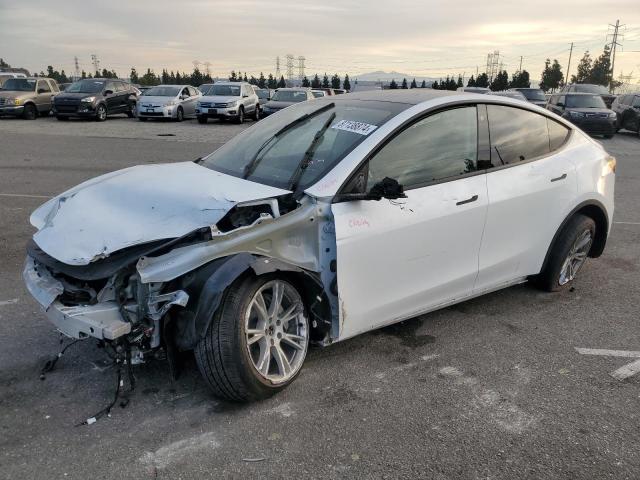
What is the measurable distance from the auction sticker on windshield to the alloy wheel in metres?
1.16

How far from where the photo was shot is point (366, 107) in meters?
3.97

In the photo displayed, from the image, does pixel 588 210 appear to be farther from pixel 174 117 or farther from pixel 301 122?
pixel 174 117

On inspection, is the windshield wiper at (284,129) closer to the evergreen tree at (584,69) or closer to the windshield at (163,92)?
the windshield at (163,92)

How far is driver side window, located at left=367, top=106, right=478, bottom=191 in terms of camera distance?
357 centimetres

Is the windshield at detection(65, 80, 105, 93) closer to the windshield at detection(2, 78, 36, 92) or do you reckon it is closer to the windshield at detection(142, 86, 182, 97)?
the windshield at detection(2, 78, 36, 92)

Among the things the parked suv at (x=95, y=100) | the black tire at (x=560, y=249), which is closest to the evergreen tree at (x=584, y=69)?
the parked suv at (x=95, y=100)

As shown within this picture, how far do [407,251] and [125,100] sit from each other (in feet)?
80.5

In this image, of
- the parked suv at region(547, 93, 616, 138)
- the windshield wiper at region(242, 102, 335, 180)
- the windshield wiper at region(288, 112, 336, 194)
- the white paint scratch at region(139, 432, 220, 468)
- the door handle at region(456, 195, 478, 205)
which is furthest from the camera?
the parked suv at region(547, 93, 616, 138)

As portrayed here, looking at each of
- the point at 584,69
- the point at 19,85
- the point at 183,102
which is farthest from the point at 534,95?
the point at 584,69

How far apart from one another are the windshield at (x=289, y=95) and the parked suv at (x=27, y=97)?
9.97 meters

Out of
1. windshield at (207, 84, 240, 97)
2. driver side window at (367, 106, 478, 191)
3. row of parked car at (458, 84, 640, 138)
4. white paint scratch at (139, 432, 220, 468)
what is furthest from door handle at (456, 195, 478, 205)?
windshield at (207, 84, 240, 97)

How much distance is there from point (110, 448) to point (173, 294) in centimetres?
81

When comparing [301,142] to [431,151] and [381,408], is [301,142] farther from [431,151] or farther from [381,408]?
[381,408]

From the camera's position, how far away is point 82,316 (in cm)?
285
